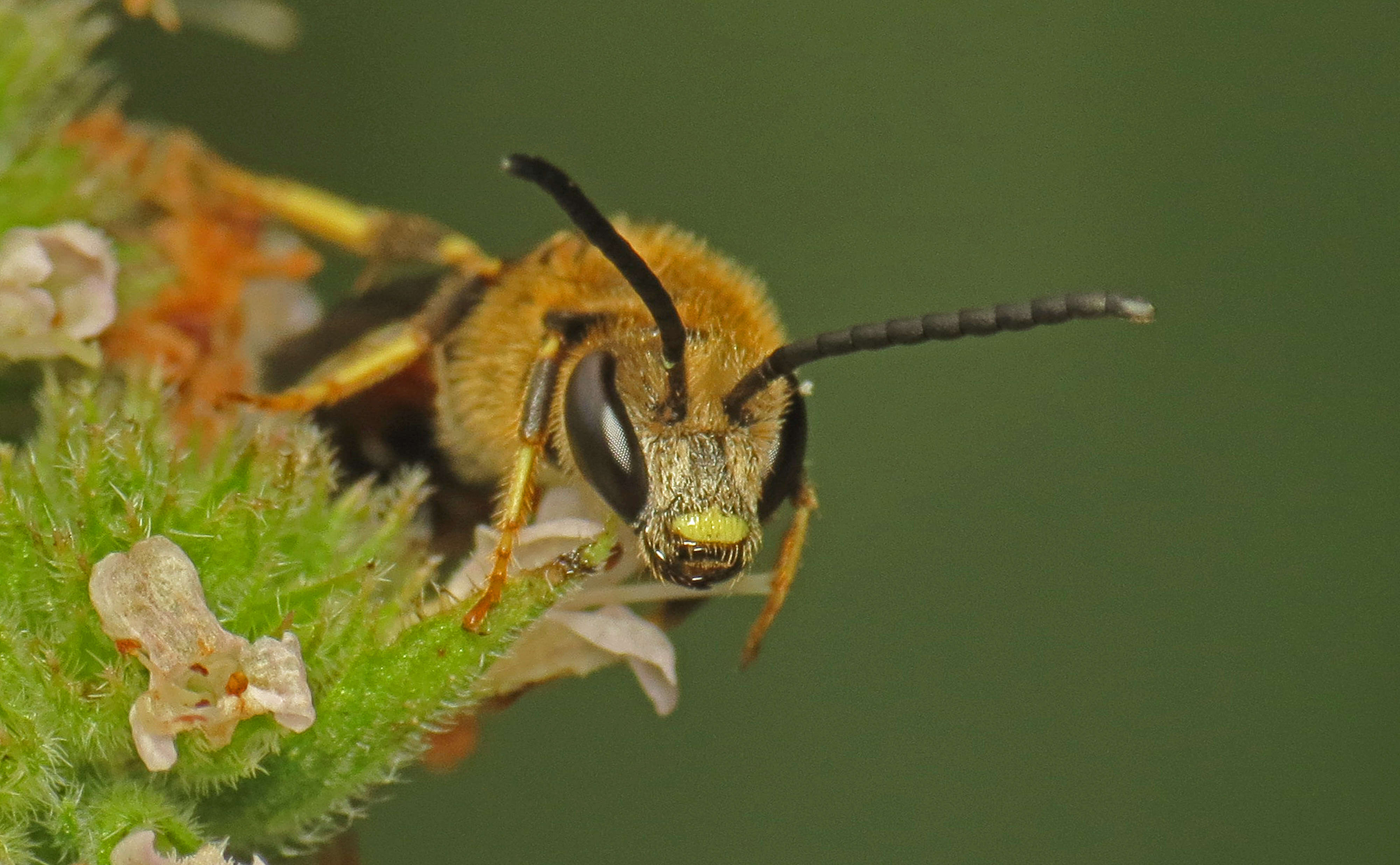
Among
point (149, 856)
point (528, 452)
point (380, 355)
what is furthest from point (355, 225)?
point (149, 856)

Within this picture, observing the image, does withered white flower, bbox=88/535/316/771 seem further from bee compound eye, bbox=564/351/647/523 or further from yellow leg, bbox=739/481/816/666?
yellow leg, bbox=739/481/816/666

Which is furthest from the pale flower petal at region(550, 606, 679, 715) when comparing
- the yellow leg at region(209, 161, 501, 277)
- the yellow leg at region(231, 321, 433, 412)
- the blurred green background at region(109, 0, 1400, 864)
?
the blurred green background at region(109, 0, 1400, 864)

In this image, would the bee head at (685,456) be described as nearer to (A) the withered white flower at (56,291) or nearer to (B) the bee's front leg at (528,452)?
(B) the bee's front leg at (528,452)

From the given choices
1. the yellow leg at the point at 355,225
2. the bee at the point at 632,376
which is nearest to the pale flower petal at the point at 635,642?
the bee at the point at 632,376

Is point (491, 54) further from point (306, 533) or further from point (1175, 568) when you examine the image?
point (306, 533)

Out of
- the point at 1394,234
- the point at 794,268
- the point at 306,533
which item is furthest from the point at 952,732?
the point at 306,533

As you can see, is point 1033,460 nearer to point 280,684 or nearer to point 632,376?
point 632,376
